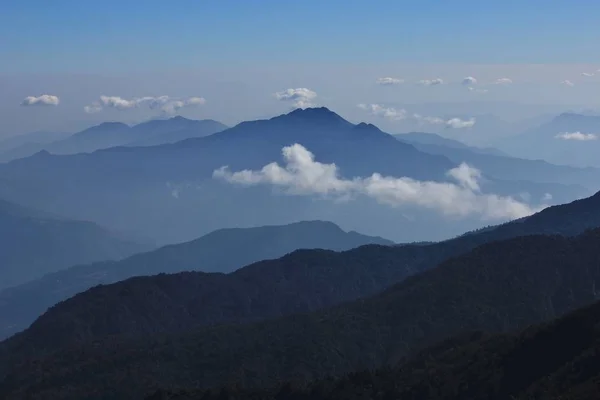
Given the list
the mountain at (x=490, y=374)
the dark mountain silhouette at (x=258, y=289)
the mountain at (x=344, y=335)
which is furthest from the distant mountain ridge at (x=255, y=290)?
the mountain at (x=490, y=374)

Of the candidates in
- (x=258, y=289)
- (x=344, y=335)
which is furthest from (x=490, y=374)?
(x=258, y=289)

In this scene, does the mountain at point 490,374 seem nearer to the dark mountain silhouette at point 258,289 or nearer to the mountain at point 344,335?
the mountain at point 344,335

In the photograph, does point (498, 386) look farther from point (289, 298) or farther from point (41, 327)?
point (41, 327)

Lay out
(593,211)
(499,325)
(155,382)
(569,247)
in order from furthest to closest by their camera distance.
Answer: (593,211) → (569,247) → (499,325) → (155,382)

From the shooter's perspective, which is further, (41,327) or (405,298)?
(41,327)

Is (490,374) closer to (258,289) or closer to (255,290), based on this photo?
(255,290)

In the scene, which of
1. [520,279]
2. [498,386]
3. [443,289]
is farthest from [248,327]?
[498,386]
